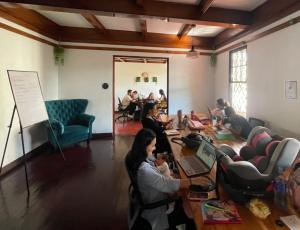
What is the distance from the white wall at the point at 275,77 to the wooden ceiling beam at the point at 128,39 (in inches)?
74.7

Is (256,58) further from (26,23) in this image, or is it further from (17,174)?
(17,174)

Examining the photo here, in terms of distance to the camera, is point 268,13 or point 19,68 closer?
point 268,13

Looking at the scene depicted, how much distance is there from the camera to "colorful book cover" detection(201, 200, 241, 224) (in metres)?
1.08

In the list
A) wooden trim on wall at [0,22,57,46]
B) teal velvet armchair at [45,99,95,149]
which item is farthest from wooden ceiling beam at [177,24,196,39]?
wooden trim on wall at [0,22,57,46]

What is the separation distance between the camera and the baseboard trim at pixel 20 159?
339 centimetres

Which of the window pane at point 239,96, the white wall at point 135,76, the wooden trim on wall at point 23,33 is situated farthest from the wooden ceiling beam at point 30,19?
the white wall at point 135,76

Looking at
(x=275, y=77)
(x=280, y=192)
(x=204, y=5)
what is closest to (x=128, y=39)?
(x=204, y=5)

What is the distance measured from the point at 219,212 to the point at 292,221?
359 millimetres

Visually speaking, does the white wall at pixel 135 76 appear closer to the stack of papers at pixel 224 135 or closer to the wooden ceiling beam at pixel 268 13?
the wooden ceiling beam at pixel 268 13

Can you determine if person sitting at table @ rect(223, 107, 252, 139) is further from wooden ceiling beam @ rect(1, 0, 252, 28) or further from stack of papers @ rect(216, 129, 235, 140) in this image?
wooden ceiling beam @ rect(1, 0, 252, 28)

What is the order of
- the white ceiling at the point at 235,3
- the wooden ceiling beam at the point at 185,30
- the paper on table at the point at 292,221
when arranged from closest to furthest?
the paper on table at the point at 292,221, the white ceiling at the point at 235,3, the wooden ceiling beam at the point at 185,30

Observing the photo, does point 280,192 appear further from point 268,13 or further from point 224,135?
point 268,13

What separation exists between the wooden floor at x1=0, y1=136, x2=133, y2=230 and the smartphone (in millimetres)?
1140

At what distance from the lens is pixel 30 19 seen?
392 cm
